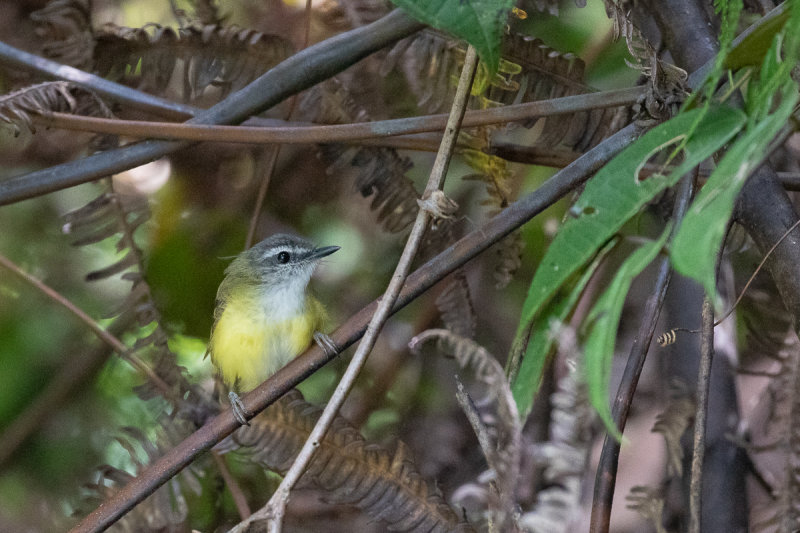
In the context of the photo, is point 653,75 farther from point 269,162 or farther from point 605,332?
point 269,162

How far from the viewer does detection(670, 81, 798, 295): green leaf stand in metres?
0.65

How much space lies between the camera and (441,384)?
291 cm

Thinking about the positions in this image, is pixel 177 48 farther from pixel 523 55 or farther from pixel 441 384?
pixel 441 384

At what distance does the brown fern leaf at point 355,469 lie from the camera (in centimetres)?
189

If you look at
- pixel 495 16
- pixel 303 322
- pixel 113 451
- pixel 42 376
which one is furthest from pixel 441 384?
pixel 495 16

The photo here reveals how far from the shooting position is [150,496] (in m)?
2.16

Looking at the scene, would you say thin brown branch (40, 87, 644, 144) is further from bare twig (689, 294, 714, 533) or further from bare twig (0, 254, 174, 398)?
bare twig (0, 254, 174, 398)

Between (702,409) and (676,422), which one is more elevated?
(676,422)

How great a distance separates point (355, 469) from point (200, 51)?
4.55 ft

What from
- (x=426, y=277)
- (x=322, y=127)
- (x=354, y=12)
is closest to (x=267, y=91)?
(x=322, y=127)

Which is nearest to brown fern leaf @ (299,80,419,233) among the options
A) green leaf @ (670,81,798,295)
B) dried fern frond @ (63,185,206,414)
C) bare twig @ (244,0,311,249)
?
bare twig @ (244,0,311,249)

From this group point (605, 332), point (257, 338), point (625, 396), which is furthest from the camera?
point (257, 338)

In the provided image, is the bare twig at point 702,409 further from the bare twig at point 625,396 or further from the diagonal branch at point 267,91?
the diagonal branch at point 267,91

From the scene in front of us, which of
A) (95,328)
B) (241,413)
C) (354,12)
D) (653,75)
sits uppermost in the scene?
(354,12)
